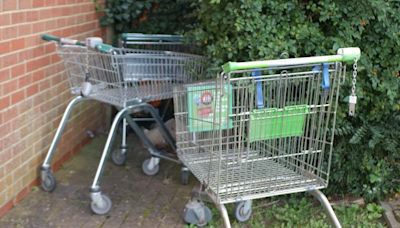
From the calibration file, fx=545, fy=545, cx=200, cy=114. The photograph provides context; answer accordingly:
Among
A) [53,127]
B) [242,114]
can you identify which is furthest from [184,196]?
[242,114]

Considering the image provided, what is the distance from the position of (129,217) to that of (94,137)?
5.97ft

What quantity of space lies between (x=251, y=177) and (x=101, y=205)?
4.11ft

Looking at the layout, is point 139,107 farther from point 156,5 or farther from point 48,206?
point 156,5

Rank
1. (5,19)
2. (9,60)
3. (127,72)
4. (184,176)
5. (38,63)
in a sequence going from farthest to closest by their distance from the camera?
(184,176) < (38,63) < (127,72) < (9,60) < (5,19)

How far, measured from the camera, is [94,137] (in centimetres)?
561

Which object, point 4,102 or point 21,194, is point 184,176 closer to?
point 21,194

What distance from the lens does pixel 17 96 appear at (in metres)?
3.92

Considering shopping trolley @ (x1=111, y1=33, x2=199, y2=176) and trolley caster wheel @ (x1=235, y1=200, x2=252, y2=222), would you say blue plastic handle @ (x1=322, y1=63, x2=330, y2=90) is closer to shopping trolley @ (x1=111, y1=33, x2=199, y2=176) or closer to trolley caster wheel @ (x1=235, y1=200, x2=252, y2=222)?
trolley caster wheel @ (x1=235, y1=200, x2=252, y2=222)

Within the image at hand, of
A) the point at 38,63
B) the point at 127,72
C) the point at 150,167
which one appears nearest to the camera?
the point at 127,72

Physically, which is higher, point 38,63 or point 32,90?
point 38,63

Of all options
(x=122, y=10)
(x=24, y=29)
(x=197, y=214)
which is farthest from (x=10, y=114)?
(x=122, y=10)

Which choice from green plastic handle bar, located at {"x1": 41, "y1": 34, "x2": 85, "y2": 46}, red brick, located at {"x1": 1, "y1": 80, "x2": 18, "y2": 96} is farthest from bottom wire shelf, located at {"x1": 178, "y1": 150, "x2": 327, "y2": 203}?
red brick, located at {"x1": 1, "y1": 80, "x2": 18, "y2": 96}

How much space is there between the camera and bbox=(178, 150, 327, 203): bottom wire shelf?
10.2 ft

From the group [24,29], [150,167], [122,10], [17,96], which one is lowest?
[150,167]
